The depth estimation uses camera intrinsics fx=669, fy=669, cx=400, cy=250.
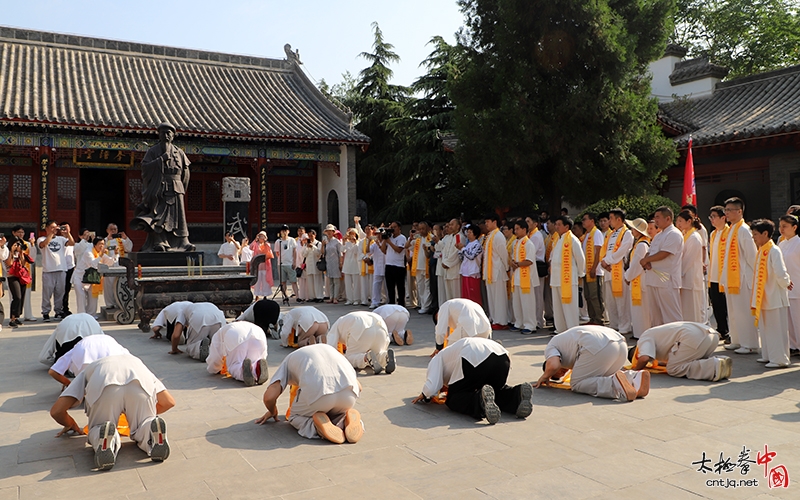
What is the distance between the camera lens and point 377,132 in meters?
25.6

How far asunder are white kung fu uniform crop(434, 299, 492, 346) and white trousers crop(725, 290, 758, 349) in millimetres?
3190

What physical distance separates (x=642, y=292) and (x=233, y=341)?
5.18 m

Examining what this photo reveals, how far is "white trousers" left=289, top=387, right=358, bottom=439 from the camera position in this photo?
464 cm

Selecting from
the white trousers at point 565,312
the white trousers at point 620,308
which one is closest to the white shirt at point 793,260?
the white trousers at point 620,308

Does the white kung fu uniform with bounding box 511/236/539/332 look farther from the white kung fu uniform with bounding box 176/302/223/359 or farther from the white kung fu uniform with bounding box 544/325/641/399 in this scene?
the white kung fu uniform with bounding box 176/302/223/359

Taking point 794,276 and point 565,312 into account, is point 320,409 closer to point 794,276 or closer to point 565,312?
point 565,312

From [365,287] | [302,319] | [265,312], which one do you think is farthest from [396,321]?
[365,287]

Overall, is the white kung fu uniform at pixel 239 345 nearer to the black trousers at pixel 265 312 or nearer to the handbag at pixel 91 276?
the black trousers at pixel 265 312

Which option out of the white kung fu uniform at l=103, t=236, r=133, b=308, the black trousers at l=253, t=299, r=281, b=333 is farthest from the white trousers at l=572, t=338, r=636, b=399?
the white kung fu uniform at l=103, t=236, r=133, b=308

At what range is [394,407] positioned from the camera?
217 inches

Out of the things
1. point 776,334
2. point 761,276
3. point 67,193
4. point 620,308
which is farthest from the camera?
point 67,193

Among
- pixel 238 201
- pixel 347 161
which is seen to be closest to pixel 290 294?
pixel 238 201

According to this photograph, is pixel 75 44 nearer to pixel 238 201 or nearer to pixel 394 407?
pixel 238 201

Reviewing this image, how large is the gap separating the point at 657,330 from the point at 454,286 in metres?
5.28
